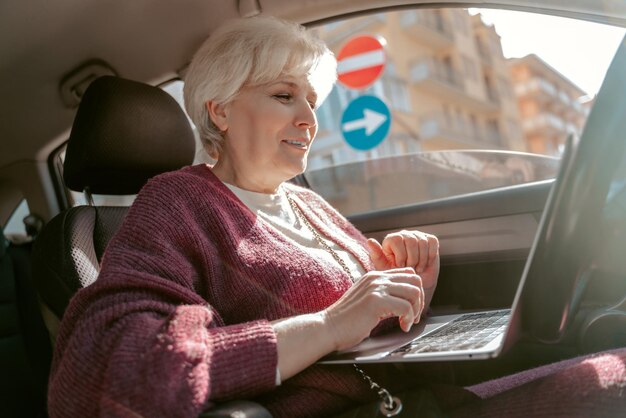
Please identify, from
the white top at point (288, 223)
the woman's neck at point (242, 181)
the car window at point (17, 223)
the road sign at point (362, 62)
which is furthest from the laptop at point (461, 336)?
the car window at point (17, 223)

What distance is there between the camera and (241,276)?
3.96ft

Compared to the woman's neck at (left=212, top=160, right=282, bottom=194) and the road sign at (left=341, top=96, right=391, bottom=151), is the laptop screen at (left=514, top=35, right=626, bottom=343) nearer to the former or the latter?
the woman's neck at (left=212, top=160, right=282, bottom=194)

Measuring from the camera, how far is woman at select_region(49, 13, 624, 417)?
0.91m

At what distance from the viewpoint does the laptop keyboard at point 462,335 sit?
965 mm

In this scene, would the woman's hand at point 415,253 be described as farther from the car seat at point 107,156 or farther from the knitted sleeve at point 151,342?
the car seat at point 107,156

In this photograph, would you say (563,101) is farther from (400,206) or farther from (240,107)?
(240,107)

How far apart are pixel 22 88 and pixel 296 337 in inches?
61.8

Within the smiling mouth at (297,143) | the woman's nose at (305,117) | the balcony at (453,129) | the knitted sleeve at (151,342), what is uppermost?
the woman's nose at (305,117)

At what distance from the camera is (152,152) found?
175 cm

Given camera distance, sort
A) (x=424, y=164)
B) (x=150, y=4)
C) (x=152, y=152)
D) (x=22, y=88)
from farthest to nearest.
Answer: (x=424, y=164)
(x=22, y=88)
(x=150, y=4)
(x=152, y=152)

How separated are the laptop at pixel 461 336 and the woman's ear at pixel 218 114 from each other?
0.66 meters

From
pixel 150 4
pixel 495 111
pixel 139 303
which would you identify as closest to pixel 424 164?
pixel 150 4

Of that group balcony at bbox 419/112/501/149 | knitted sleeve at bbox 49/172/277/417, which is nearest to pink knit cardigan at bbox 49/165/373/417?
knitted sleeve at bbox 49/172/277/417

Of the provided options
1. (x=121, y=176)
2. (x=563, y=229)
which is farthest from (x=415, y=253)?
(x=121, y=176)
